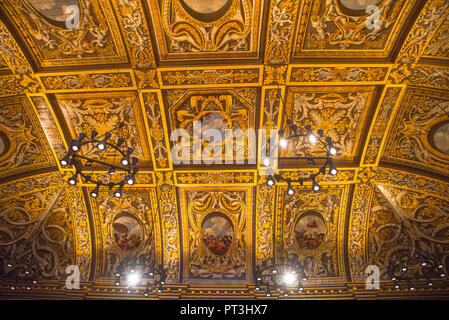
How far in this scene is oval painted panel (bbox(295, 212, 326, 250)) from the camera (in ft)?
33.8

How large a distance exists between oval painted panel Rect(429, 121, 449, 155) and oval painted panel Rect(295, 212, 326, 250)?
4154 millimetres

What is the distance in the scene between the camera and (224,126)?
8.87 metres

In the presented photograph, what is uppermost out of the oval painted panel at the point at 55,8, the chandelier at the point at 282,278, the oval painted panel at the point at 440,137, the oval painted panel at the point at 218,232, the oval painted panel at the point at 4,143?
the oval painted panel at the point at 55,8

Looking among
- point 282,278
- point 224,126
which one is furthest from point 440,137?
point 282,278

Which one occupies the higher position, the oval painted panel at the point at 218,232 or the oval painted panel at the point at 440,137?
the oval painted panel at the point at 440,137

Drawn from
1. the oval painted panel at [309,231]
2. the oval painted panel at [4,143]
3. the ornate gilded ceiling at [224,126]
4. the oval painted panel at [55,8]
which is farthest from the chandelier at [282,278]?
the oval painted panel at [55,8]

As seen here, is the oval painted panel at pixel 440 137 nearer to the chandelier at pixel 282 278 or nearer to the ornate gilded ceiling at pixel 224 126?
the ornate gilded ceiling at pixel 224 126

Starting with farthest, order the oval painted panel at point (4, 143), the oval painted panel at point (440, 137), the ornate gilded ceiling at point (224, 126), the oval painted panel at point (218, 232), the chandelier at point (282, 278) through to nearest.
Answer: the oval painted panel at point (218, 232) < the chandelier at point (282, 278) < the oval painted panel at point (4, 143) < the oval painted panel at point (440, 137) < the ornate gilded ceiling at point (224, 126)

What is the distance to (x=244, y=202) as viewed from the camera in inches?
397

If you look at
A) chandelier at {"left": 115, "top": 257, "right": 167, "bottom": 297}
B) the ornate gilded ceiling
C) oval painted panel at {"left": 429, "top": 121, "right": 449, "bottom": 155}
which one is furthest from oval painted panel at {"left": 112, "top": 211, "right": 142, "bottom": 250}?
oval painted panel at {"left": 429, "top": 121, "right": 449, "bottom": 155}

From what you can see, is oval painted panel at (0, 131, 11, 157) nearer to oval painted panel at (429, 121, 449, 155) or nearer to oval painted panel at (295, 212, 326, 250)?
oval painted panel at (295, 212, 326, 250)

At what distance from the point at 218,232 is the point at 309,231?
128 inches

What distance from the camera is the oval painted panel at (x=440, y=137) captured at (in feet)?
26.4

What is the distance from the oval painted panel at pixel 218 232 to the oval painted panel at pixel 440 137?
6.70 meters
